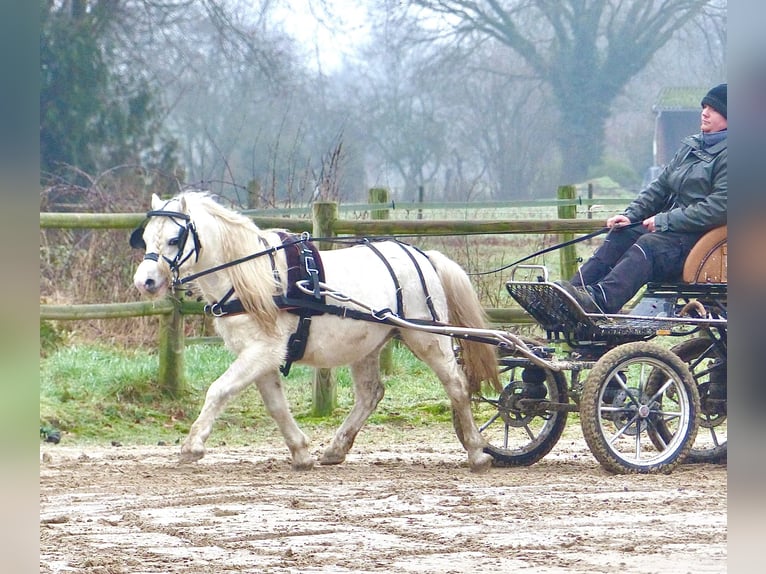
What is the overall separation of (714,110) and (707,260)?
831mm

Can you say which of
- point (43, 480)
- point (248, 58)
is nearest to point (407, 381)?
point (43, 480)

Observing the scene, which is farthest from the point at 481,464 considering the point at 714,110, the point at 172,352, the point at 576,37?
the point at 576,37

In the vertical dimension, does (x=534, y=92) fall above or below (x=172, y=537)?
above

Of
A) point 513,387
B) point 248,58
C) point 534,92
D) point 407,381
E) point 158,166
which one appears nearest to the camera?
point 513,387

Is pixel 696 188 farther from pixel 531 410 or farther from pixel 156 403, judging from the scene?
pixel 156 403

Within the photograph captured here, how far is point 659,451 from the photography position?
6.47 meters

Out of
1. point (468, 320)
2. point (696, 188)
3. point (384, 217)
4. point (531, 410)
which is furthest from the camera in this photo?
point (384, 217)

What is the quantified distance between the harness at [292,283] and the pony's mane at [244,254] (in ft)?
0.12

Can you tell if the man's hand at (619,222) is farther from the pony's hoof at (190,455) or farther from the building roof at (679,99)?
the building roof at (679,99)

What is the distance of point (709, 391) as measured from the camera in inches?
258

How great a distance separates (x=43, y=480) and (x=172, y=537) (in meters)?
1.82

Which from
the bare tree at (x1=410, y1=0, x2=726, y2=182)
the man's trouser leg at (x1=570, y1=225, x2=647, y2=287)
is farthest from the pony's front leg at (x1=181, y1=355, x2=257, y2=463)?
the bare tree at (x1=410, y1=0, x2=726, y2=182)

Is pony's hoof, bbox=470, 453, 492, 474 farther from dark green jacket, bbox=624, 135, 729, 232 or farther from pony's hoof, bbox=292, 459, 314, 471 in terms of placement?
dark green jacket, bbox=624, 135, 729, 232
